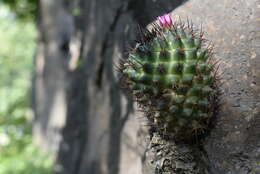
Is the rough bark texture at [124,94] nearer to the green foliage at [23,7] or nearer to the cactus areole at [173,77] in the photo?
the cactus areole at [173,77]

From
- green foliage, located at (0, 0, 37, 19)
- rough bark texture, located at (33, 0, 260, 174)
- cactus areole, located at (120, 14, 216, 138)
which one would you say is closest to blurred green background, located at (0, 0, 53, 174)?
green foliage, located at (0, 0, 37, 19)

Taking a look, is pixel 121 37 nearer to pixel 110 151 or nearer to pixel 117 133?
pixel 117 133

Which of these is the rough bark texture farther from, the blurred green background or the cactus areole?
the blurred green background

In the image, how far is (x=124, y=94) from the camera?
4.19 m

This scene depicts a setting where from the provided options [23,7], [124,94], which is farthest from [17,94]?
[124,94]

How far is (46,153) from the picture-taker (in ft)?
32.4

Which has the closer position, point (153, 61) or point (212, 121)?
point (153, 61)

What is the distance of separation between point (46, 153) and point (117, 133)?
591cm

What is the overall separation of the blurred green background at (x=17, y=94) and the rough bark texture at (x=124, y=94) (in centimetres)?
100

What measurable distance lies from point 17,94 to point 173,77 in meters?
15.0

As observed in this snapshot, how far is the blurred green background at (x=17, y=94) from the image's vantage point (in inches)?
370

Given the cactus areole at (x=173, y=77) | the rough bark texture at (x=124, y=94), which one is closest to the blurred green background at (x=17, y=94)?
the rough bark texture at (x=124, y=94)

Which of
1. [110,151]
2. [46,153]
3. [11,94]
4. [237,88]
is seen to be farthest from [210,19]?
[11,94]

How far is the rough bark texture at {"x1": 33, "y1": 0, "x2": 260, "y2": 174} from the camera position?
8.59 ft
